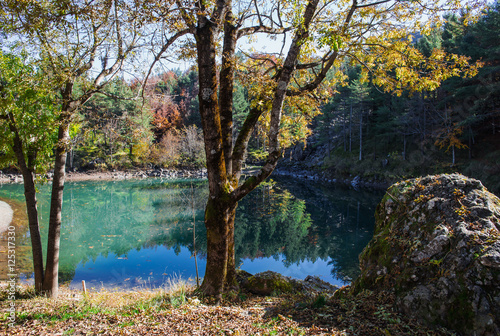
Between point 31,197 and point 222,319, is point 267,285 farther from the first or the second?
point 31,197

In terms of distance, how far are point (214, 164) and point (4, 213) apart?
2027 cm

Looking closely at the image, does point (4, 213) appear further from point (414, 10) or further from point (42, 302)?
point (414, 10)

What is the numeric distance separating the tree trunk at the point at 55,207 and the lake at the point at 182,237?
11.0 feet

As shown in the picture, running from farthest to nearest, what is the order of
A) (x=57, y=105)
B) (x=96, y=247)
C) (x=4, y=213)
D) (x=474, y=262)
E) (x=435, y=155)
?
(x=435, y=155), (x=4, y=213), (x=96, y=247), (x=57, y=105), (x=474, y=262)

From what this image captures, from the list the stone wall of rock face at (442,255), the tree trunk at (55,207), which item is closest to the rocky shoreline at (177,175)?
the stone wall of rock face at (442,255)

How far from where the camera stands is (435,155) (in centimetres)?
2872


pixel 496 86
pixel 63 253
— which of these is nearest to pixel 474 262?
pixel 63 253

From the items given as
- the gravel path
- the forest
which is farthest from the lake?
the forest

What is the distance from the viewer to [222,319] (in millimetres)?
3662

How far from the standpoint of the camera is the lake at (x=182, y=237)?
37.4ft

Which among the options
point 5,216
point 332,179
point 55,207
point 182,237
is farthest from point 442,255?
point 332,179

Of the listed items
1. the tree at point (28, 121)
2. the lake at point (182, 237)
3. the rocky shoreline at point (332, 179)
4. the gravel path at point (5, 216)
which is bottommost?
the lake at point (182, 237)

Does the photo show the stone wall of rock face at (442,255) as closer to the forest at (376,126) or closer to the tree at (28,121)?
the forest at (376,126)

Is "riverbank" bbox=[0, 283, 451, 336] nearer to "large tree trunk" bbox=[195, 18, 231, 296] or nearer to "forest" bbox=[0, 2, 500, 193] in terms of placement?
"large tree trunk" bbox=[195, 18, 231, 296]
